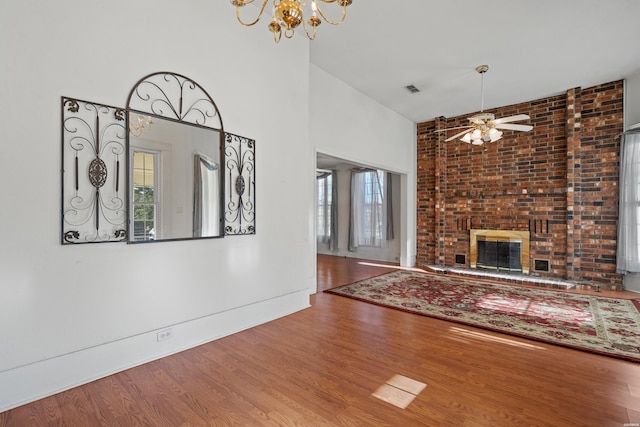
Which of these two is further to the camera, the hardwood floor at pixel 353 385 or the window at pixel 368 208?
the window at pixel 368 208

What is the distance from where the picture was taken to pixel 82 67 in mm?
2137

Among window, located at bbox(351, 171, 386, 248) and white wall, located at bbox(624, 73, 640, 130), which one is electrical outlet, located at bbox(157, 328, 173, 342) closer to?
window, located at bbox(351, 171, 386, 248)

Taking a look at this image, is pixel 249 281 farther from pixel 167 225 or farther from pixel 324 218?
pixel 324 218

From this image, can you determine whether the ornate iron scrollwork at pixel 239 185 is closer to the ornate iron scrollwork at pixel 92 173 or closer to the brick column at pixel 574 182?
the ornate iron scrollwork at pixel 92 173

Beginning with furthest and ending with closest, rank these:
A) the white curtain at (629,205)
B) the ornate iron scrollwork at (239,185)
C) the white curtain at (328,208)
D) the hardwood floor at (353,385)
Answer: the white curtain at (328,208) → the white curtain at (629,205) → the ornate iron scrollwork at (239,185) → the hardwood floor at (353,385)

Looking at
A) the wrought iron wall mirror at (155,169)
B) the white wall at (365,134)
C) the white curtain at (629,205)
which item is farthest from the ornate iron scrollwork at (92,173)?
the white curtain at (629,205)

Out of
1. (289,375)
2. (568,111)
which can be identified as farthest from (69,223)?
(568,111)

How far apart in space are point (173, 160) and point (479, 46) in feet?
12.6

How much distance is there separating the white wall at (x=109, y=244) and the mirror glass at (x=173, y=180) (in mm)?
145

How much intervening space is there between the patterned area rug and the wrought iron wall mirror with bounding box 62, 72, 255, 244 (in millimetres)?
2408

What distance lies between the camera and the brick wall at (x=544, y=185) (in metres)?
5.00

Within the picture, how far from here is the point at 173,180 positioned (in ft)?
8.56

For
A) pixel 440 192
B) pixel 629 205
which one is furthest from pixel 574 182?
pixel 440 192

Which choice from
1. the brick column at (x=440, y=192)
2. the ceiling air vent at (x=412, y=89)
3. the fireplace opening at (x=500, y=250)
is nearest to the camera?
the ceiling air vent at (x=412, y=89)
